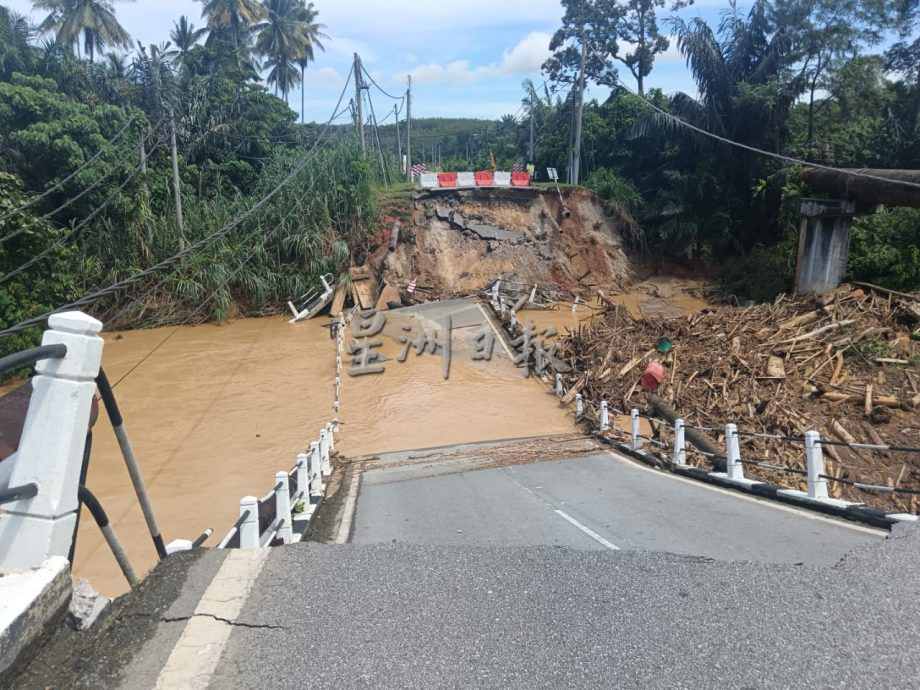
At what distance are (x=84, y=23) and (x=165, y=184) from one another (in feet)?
81.0

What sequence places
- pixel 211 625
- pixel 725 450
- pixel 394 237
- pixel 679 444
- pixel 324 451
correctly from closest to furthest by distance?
pixel 211 625 → pixel 679 444 → pixel 324 451 → pixel 725 450 → pixel 394 237

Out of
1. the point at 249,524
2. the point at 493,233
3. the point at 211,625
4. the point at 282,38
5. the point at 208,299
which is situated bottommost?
the point at 208,299

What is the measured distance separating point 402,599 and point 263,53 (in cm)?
6058

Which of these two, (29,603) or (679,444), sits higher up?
(29,603)

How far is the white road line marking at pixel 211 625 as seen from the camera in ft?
10.4

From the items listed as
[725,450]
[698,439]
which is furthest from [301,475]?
[725,450]

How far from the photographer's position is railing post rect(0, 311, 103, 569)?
10.3 feet

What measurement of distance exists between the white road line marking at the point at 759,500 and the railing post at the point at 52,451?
679 centimetres

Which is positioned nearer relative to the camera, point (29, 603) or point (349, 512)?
point (29, 603)

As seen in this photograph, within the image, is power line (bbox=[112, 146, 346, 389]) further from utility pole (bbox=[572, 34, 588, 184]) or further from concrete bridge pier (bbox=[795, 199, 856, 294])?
concrete bridge pier (bbox=[795, 199, 856, 294])

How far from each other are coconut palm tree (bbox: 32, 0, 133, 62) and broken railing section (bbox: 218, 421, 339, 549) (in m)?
48.9

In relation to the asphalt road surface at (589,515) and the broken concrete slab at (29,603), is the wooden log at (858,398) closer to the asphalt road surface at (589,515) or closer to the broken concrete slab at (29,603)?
the asphalt road surface at (589,515)

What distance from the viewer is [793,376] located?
14.5 meters

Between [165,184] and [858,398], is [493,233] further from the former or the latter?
[858,398]
